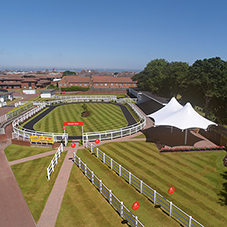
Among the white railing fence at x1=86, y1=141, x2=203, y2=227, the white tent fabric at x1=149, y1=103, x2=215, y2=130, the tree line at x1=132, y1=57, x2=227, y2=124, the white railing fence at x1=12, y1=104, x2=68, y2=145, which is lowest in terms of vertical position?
the white railing fence at x1=86, y1=141, x2=203, y2=227

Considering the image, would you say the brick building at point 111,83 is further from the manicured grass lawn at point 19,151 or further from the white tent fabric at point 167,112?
the manicured grass lawn at point 19,151

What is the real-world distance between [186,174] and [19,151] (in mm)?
19652

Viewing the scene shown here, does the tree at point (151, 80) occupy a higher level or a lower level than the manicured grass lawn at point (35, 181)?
higher

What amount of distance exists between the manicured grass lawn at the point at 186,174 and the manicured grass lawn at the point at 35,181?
23.7 feet

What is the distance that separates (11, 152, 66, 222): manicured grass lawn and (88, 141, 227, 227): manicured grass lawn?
23.7 ft

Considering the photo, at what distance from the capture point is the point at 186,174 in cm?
1755

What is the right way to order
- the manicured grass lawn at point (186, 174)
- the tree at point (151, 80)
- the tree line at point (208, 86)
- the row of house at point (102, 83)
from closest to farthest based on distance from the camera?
the manicured grass lawn at point (186, 174), the tree line at point (208, 86), the tree at point (151, 80), the row of house at point (102, 83)

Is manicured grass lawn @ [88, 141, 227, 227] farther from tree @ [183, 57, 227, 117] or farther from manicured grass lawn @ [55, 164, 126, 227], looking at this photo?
tree @ [183, 57, 227, 117]

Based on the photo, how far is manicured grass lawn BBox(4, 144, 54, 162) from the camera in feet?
74.0

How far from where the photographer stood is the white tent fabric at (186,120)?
24031 millimetres

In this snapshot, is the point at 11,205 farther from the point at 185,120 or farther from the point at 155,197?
the point at 185,120

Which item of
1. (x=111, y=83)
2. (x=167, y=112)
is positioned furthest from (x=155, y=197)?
(x=111, y=83)

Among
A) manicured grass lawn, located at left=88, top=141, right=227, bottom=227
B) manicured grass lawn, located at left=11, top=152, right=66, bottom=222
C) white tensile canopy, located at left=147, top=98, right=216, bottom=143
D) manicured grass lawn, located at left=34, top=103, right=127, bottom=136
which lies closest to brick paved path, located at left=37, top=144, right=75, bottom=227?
manicured grass lawn, located at left=11, top=152, right=66, bottom=222

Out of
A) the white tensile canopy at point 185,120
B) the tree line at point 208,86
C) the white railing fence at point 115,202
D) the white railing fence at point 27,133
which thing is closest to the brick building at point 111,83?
the tree line at point 208,86
